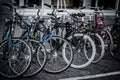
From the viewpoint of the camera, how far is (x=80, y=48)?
632cm

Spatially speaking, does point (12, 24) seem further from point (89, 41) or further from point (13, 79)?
point (89, 41)

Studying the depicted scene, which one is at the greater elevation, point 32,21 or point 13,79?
point 32,21

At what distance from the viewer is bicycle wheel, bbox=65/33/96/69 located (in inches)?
237

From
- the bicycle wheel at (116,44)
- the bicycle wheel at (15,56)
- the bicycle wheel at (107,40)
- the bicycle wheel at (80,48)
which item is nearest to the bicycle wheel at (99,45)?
the bicycle wheel at (80,48)

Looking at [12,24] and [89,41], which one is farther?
[89,41]

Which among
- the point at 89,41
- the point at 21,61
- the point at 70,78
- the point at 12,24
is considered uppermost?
the point at 12,24

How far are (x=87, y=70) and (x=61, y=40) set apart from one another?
3.87 feet

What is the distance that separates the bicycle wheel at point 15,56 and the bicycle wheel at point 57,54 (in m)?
0.62

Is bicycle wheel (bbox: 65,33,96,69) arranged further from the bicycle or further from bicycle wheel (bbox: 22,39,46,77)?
the bicycle

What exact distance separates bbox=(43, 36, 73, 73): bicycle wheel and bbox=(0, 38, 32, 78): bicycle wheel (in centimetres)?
62

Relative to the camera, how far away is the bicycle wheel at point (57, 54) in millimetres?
5781

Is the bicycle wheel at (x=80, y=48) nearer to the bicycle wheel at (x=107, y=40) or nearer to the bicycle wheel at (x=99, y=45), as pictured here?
the bicycle wheel at (x=99, y=45)

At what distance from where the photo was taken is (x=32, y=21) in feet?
19.4

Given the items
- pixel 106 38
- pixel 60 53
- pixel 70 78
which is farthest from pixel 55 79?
pixel 106 38
